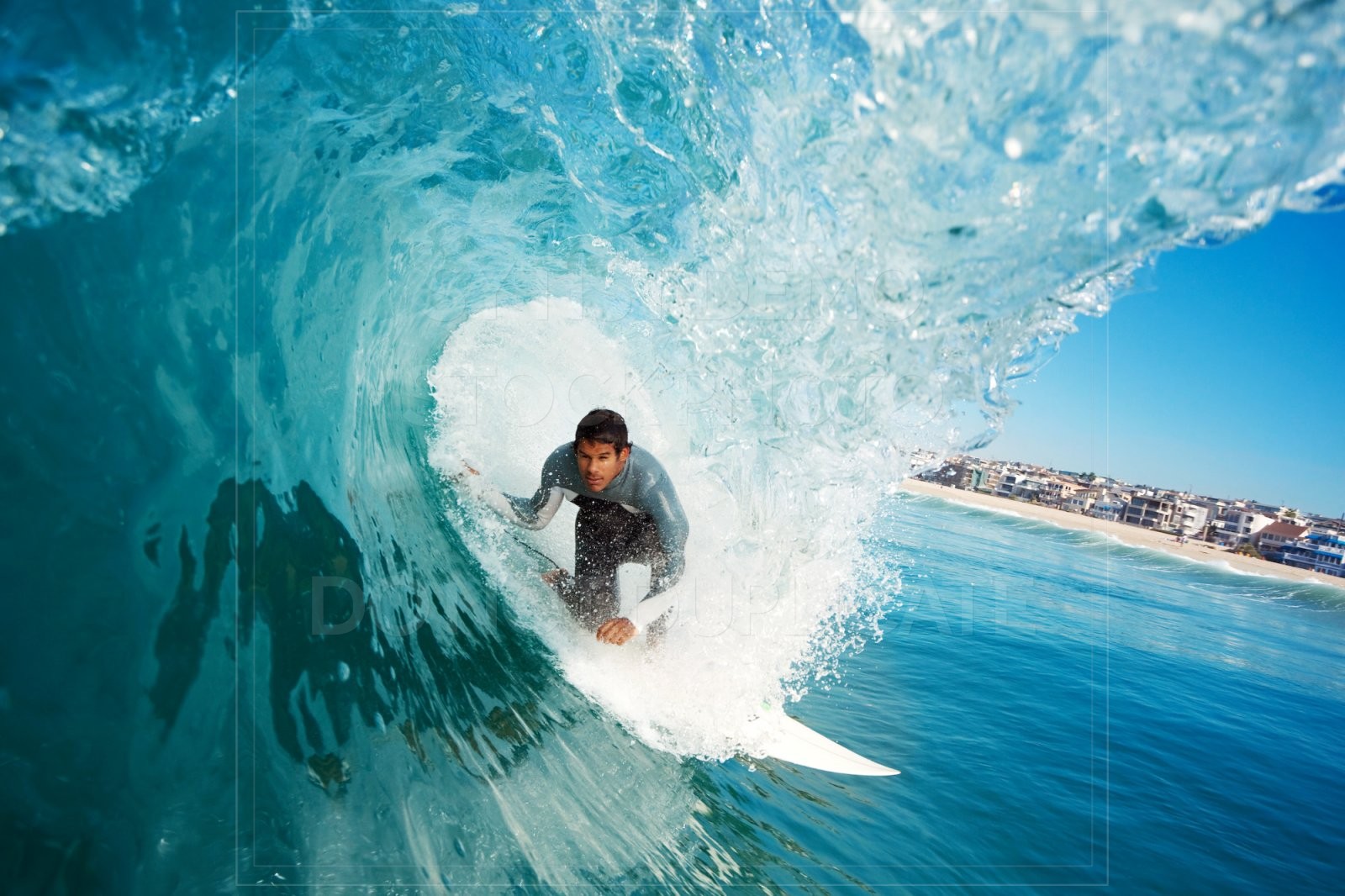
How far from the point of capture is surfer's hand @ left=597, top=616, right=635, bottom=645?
10.7 ft

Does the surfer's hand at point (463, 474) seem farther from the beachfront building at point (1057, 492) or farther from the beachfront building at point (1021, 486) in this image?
the beachfront building at point (1021, 486)

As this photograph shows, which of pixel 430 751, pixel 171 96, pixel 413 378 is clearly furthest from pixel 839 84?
pixel 413 378

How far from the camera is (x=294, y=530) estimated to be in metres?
2.74

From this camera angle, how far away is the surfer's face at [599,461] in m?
3.30

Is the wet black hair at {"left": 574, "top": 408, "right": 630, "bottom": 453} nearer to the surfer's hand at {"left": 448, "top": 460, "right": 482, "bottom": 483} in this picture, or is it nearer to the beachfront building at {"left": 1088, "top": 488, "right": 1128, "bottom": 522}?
the surfer's hand at {"left": 448, "top": 460, "right": 482, "bottom": 483}

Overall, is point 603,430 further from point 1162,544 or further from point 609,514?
point 1162,544

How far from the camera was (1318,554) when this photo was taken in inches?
1833

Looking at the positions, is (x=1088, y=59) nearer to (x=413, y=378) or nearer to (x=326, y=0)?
(x=326, y=0)

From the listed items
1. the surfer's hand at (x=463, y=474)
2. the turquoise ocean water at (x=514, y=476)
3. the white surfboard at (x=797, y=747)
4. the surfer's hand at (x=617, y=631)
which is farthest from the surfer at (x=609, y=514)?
the surfer's hand at (x=463, y=474)

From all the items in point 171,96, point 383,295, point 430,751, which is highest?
point 171,96

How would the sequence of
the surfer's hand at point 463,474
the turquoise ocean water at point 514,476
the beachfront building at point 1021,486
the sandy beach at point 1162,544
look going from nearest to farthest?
1. the turquoise ocean water at point 514,476
2. the surfer's hand at point 463,474
3. the sandy beach at point 1162,544
4. the beachfront building at point 1021,486

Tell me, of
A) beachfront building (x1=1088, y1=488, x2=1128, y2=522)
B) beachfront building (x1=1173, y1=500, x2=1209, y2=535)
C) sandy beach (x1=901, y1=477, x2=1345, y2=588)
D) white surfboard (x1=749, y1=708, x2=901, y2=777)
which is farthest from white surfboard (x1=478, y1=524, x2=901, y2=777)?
beachfront building (x1=1173, y1=500, x2=1209, y2=535)

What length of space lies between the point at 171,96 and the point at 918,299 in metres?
2.77

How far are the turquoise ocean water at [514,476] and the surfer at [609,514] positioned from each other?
14.1 inches
